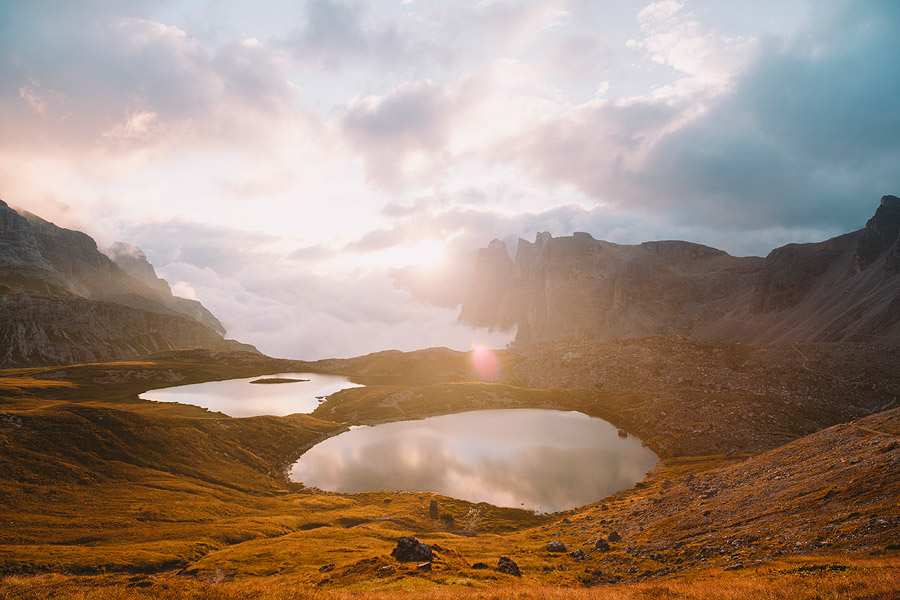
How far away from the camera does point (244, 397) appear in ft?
541

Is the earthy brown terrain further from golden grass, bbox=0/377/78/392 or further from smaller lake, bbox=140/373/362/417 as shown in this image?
smaller lake, bbox=140/373/362/417

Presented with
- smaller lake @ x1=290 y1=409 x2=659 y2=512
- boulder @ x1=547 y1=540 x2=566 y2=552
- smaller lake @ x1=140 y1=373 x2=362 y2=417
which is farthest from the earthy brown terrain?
smaller lake @ x1=140 y1=373 x2=362 y2=417

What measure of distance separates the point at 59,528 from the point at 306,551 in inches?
1124

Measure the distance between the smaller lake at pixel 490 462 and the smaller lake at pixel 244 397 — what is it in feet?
119

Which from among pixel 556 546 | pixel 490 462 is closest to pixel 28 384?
pixel 490 462

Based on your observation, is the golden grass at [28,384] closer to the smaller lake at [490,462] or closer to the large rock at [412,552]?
the smaller lake at [490,462]

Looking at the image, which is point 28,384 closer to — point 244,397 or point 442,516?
point 244,397

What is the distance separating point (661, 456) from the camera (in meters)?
98.6

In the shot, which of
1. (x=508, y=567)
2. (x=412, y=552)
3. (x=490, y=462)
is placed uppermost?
(x=412, y=552)

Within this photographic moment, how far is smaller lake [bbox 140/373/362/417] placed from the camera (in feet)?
463

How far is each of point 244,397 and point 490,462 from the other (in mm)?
116434

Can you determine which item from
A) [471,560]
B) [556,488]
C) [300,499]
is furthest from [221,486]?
[556,488]

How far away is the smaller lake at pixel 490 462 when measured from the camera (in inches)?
3105

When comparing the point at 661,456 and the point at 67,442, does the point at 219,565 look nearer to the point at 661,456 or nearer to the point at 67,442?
the point at 67,442
